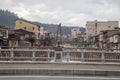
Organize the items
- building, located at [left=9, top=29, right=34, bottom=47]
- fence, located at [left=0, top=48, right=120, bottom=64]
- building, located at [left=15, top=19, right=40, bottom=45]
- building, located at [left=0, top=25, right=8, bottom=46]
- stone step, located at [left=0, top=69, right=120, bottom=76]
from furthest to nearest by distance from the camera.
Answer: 1. building, located at [left=15, top=19, right=40, bottom=45]
2. building, located at [left=9, top=29, right=34, bottom=47]
3. building, located at [left=0, top=25, right=8, bottom=46]
4. fence, located at [left=0, top=48, right=120, bottom=64]
5. stone step, located at [left=0, top=69, right=120, bottom=76]

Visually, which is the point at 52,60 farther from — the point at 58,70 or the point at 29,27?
the point at 29,27

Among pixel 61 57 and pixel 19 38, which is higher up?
pixel 19 38

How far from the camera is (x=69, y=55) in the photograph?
70.9ft

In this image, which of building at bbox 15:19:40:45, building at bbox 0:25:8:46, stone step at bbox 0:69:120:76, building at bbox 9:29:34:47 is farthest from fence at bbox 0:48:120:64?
building at bbox 15:19:40:45

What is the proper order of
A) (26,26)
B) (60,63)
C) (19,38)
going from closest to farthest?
1. (60,63)
2. (19,38)
3. (26,26)

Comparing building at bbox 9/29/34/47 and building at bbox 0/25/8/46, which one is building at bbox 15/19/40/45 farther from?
building at bbox 0/25/8/46

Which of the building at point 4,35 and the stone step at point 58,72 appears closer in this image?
the stone step at point 58,72

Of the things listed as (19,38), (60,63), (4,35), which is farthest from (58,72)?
(19,38)

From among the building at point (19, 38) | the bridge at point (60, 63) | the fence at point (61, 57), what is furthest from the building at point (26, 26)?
the fence at point (61, 57)

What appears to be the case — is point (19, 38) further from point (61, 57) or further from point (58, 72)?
point (58, 72)

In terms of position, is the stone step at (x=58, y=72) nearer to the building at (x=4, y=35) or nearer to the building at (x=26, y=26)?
the building at (x=4, y=35)

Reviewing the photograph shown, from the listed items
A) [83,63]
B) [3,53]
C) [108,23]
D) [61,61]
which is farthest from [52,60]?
[108,23]

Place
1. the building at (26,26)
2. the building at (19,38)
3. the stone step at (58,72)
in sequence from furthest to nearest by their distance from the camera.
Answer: the building at (26,26) < the building at (19,38) < the stone step at (58,72)

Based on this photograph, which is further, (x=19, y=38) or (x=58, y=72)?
(x=19, y=38)
